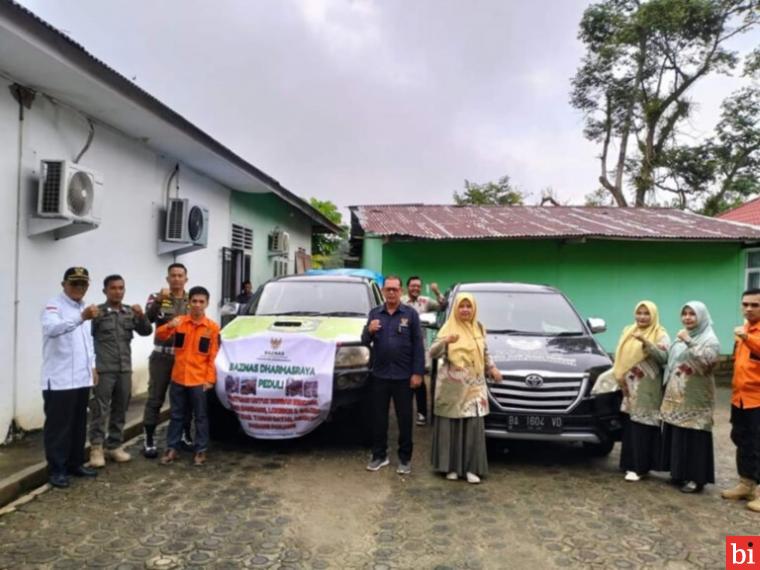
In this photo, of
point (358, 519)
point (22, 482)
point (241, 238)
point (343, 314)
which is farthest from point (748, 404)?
point (241, 238)

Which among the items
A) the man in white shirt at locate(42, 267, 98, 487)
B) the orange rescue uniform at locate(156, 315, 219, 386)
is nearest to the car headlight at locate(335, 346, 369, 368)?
the orange rescue uniform at locate(156, 315, 219, 386)

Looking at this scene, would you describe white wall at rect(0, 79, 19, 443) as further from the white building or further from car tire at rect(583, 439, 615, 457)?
car tire at rect(583, 439, 615, 457)

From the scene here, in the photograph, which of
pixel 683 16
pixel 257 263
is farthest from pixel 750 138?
pixel 257 263

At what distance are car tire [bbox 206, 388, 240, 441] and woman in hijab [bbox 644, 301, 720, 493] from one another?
4017mm

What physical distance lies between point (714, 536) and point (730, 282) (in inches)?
394

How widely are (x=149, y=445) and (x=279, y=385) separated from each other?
1368 mm

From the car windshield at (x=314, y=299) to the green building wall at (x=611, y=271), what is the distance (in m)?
5.06

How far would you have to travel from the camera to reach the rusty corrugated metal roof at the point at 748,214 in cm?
1582

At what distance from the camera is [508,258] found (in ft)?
38.3

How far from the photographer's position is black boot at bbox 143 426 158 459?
16.6ft

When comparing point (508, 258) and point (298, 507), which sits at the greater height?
point (508, 258)

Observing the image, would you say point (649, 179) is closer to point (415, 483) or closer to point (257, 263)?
point (257, 263)

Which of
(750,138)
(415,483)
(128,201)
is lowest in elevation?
(415,483)

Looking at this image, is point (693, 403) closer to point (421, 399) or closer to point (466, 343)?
point (466, 343)
